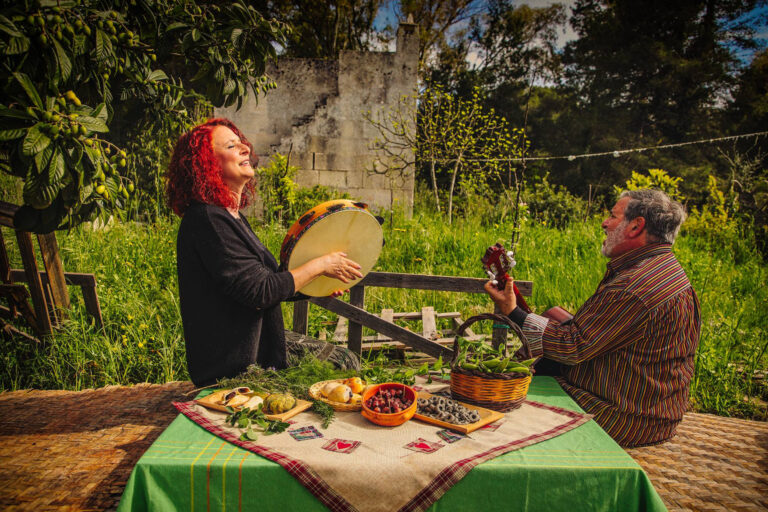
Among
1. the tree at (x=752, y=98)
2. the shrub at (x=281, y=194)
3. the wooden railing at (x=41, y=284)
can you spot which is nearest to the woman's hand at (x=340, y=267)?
the wooden railing at (x=41, y=284)

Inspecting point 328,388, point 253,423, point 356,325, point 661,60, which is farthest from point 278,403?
point 661,60

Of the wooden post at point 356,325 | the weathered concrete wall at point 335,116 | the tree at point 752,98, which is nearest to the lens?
the wooden post at point 356,325

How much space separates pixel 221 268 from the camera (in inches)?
83.2

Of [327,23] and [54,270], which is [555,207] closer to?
[54,270]

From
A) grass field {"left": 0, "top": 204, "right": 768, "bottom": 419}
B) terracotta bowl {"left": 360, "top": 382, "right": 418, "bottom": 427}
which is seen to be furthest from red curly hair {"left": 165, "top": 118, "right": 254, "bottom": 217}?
grass field {"left": 0, "top": 204, "right": 768, "bottom": 419}

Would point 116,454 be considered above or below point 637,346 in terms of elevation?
below

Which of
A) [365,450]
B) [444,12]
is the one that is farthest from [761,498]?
[444,12]

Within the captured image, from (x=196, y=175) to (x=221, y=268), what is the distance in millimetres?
500

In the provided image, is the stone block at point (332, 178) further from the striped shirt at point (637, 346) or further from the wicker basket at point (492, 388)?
the wicker basket at point (492, 388)

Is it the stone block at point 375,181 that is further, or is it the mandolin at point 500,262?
the stone block at point 375,181

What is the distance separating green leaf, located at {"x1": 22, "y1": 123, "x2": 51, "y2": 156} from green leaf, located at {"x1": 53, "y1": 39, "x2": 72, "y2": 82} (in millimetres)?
250

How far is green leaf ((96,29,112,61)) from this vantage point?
196 cm

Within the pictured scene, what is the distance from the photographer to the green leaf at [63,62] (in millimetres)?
1724

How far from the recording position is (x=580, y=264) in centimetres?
595
